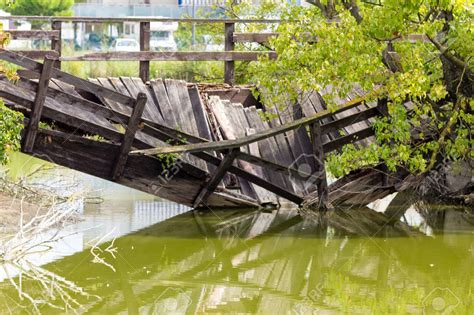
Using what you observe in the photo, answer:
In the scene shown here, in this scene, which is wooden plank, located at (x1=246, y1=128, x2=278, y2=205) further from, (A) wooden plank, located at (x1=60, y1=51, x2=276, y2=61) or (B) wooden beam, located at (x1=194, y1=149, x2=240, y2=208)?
(A) wooden plank, located at (x1=60, y1=51, x2=276, y2=61)

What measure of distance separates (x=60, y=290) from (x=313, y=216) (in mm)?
6218

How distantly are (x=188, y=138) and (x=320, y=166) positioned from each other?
208 centimetres

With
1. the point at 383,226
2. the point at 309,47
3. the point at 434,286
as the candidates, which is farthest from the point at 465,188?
the point at 434,286

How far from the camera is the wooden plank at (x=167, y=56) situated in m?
18.7

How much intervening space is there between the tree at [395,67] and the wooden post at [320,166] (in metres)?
0.87

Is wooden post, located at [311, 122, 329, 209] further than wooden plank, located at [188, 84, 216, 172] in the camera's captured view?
No

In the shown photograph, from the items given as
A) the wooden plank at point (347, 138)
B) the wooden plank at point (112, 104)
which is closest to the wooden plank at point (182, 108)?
the wooden plank at point (112, 104)

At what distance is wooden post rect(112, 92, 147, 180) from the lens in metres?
15.4

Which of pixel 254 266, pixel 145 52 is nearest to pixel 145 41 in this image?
pixel 145 52

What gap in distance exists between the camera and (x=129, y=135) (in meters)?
15.7

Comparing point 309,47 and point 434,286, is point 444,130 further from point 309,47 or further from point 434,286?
point 434,286

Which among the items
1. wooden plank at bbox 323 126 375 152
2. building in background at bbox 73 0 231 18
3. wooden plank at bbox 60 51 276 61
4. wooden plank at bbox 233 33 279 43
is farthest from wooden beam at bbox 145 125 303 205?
building in background at bbox 73 0 231 18

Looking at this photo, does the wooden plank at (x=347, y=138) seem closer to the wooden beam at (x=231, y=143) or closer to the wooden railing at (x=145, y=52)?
the wooden beam at (x=231, y=143)

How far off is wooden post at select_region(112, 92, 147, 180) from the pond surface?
2.50ft
